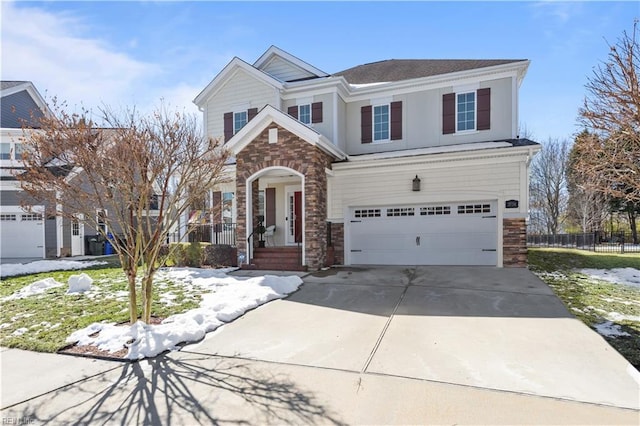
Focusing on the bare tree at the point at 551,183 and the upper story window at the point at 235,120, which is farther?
the bare tree at the point at 551,183

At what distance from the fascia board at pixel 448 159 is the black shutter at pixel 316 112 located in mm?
2448

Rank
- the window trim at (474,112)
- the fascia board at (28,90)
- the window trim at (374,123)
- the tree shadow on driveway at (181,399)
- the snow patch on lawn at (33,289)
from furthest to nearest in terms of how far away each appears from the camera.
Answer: the fascia board at (28,90) → the window trim at (374,123) → the window trim at (474,112) → the snow patch on lawn at (33,289) → the tree shadow on driveway at (181,399)

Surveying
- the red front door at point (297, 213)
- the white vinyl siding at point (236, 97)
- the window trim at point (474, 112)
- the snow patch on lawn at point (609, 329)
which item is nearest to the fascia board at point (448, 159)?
the window trim at point (474, 112)

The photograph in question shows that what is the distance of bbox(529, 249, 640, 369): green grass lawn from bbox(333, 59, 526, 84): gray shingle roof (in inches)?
280

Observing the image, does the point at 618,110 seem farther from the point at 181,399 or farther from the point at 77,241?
the point at 77,241

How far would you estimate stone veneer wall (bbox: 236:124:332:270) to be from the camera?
428 inches

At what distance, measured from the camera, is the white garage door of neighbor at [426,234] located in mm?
11141

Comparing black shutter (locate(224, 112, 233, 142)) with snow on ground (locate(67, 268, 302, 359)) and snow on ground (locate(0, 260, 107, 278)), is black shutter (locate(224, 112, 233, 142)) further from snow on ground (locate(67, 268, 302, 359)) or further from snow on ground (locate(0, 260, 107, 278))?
snow on ground (locate(67, 268, 302, 359))

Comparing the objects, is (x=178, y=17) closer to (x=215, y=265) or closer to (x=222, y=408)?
(x=215, y=265)

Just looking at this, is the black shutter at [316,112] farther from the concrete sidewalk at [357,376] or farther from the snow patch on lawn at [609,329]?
the snow patch on lawn at [609,329]

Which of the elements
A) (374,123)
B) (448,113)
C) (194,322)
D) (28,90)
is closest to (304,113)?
(374,123)

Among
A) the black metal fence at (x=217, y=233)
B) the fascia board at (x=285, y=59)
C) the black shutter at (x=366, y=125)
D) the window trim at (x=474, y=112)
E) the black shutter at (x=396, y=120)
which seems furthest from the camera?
the fascia board at (x=285, y=59)

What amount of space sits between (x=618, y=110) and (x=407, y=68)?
11.5m

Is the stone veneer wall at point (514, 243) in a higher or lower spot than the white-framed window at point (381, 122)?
lower
